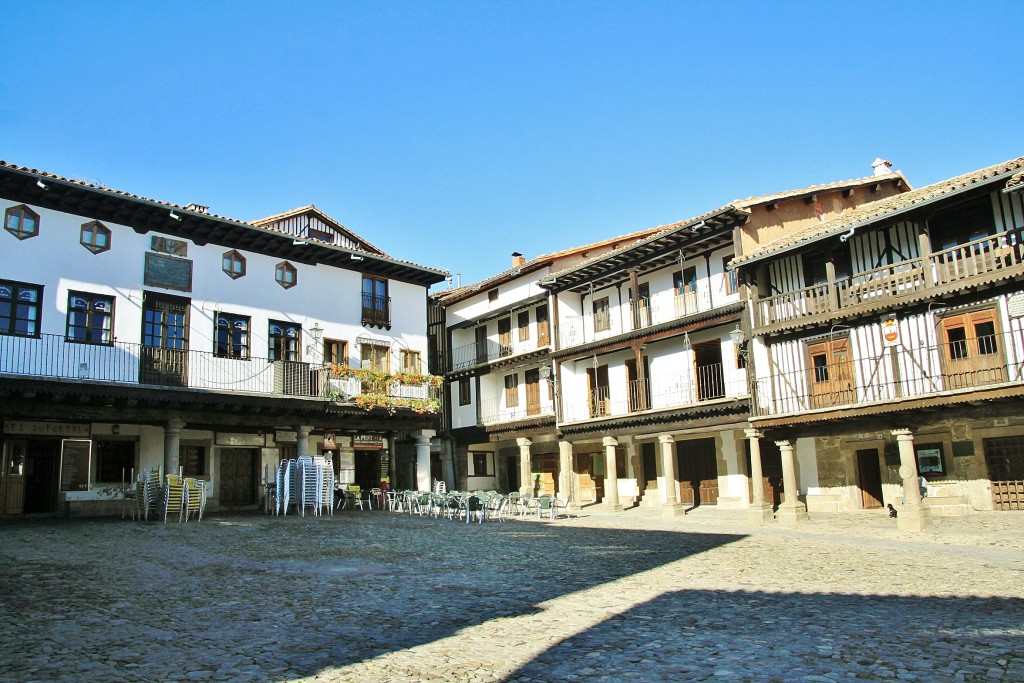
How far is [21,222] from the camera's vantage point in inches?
814

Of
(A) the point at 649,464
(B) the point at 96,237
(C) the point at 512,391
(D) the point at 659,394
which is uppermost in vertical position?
(B) the point at 96,237

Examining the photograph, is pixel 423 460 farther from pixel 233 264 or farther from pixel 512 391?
pixel 233 264

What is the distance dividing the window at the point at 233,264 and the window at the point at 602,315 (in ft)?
43.8

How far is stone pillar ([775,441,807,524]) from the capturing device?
2116 centimetres

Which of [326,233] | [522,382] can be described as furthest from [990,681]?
[522,382]

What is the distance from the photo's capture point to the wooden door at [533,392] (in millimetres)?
32969

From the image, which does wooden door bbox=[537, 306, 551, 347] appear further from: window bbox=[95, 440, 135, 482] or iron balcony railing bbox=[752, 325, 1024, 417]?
window bbox=[95, 440, 135, 482]

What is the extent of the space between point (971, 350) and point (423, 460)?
59.9 feet

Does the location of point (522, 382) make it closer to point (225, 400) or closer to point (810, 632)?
point (225, 400)

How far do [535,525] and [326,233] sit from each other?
46.1ft

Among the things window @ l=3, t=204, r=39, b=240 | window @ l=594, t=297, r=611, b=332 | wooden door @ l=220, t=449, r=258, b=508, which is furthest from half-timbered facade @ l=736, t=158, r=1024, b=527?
window @ l=3, t=204, r=39, b=240

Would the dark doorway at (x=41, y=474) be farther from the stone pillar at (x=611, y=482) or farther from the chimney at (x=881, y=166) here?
the chimney at (x=881, y=166)

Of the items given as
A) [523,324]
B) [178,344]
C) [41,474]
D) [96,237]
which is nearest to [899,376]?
[523,324]

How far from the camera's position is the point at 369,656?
22.1 feet
